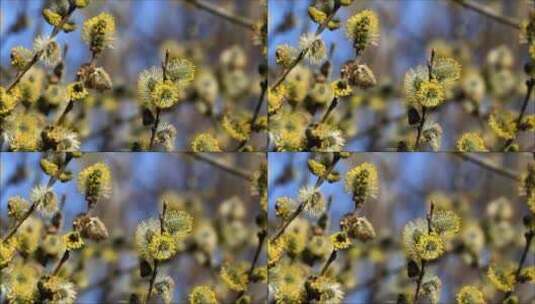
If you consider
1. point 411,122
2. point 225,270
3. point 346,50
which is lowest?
point 225,270

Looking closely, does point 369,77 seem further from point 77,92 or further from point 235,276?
point 77,92

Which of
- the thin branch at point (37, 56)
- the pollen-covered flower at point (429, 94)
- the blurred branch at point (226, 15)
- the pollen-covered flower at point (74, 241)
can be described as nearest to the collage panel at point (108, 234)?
the pollen-covered flower at point (74, 241)

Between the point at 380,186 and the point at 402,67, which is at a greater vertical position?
the point at 402,67

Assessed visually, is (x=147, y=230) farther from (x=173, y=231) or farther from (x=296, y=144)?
(x=296, y=144)

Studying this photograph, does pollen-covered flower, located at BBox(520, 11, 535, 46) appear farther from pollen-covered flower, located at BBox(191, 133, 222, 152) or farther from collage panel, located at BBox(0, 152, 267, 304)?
pollen-covered flower, located at BBox(191, 133, 222, 152)

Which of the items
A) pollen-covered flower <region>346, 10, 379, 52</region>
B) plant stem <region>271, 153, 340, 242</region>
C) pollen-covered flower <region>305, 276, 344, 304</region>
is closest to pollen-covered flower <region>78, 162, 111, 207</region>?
plant stem <region>271, 153, 340, 242</region>

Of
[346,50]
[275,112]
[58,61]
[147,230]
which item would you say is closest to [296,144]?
[275,112]
